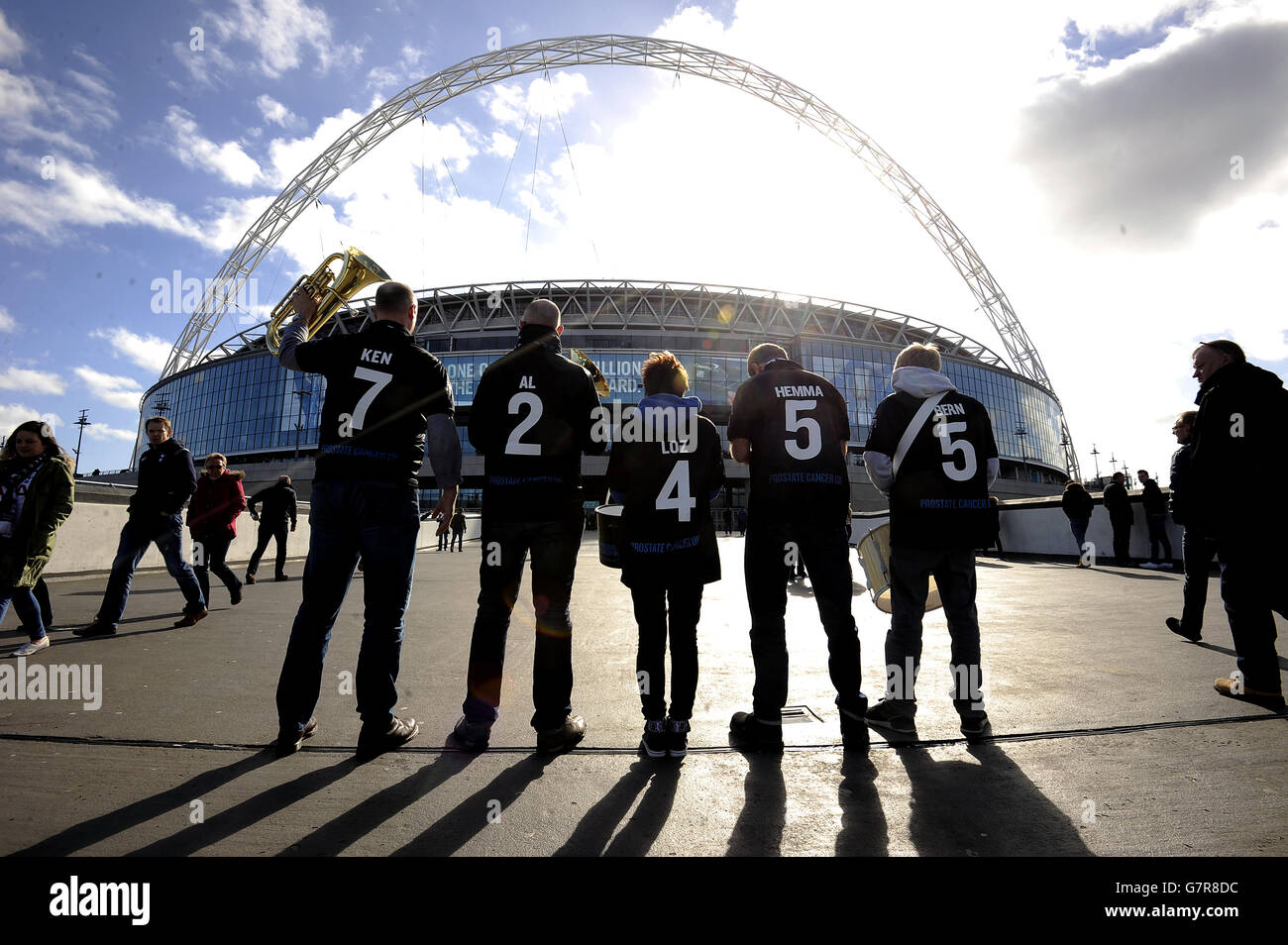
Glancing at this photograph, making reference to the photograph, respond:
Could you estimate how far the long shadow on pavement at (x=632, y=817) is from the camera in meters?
1.79

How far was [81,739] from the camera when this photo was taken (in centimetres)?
269

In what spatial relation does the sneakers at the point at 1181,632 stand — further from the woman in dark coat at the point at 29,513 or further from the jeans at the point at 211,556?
the jeans at the point at 211,556

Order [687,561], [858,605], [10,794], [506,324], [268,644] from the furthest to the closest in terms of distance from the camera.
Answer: [506,324] < [858,605] < [268,644] < [687,561] < [10,794]

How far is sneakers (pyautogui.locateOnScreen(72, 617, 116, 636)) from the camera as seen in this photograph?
16.9 ft

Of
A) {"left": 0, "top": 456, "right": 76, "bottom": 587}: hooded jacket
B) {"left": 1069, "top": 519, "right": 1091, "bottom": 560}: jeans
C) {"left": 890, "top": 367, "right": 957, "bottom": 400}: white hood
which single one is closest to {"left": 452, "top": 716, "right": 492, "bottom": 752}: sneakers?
{"left": 890, "top": 367, "right": 957, "bottom": 400}: white hood

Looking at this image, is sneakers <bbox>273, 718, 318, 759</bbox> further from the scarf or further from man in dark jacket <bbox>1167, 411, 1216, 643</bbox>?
man in dark jacket <bbox>1167, 411, 1216, 643</bbox>

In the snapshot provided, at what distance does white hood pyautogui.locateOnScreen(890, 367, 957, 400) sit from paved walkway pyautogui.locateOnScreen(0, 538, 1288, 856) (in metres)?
1.68

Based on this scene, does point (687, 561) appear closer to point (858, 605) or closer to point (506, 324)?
point (858, 605)

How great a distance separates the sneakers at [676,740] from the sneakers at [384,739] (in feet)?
3.94

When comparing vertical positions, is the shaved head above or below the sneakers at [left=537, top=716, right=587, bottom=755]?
above

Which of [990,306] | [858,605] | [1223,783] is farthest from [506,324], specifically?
[1223,783]

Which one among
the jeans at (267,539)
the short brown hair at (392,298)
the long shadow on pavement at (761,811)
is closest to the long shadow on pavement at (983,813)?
the long shadow on pavement at (761,811)

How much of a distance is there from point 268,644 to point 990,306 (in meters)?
79.4

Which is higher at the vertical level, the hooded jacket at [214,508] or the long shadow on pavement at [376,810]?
the hooded jacket at [214,508]
